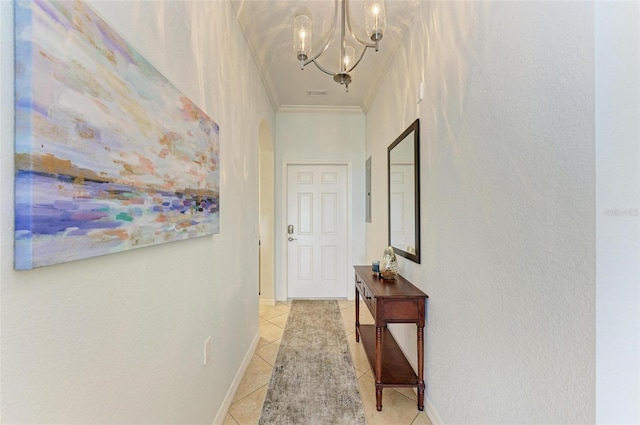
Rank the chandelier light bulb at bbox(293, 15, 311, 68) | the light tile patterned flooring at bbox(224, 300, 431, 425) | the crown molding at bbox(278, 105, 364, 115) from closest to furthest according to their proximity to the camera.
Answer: the chandelier light bulb at bbox(293, 15, 311, 68) < the light tile patterned flooring at bbox(224, 300, 431, 425) < the crown molding at bbox(278, 105, 364, 115)

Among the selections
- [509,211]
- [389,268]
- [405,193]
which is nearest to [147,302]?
[509,211]

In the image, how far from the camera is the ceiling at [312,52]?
6.38 feet

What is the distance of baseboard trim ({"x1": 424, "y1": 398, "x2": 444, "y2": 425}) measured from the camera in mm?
1609

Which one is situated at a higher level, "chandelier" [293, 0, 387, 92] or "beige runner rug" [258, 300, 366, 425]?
"chandelier" [293, 0, 387, 92]

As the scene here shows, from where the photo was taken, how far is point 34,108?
0.59 meters

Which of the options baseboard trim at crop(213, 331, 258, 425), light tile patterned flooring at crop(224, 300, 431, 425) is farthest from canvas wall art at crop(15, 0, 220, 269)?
light tile patterned flooring at crop(224, 300, 431, 425)

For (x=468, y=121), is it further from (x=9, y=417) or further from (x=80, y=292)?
(x=9, y=417)

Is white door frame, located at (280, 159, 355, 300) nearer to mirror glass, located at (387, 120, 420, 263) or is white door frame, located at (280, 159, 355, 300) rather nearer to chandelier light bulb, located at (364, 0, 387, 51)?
mirror glass, located at (387, 120, 420, 263)

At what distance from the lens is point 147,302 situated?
3.32 ft

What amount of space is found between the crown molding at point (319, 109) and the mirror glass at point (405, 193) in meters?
1.43

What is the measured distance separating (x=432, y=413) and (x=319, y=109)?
3381 mm

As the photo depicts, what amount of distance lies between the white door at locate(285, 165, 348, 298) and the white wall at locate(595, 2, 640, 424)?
3.23m

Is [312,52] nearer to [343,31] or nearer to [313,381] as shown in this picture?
[343,31]

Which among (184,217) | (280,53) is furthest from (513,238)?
(280,53)
